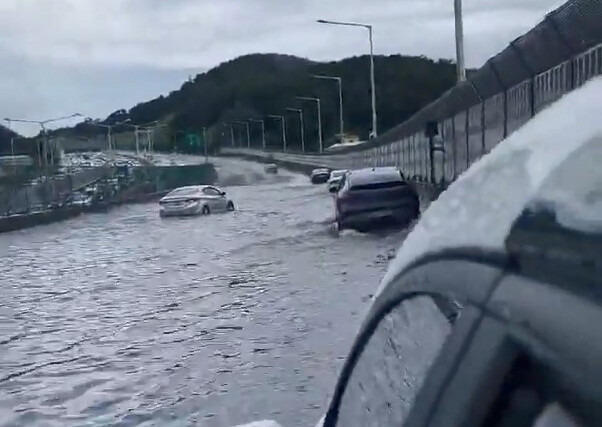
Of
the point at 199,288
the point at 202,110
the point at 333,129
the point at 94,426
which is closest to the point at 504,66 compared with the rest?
the point at 199,288

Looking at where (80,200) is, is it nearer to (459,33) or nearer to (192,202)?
(192,202)

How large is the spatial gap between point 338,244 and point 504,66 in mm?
7033

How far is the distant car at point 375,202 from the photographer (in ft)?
81.0

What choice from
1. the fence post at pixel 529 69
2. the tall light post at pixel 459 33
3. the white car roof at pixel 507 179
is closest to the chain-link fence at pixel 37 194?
the tall light post at pixel 459 33

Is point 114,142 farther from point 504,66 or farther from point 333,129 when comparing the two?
point 504,66

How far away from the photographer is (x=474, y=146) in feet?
78.0

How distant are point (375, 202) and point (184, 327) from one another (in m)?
12.8

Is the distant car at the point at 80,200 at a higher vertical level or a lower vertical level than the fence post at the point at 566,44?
lower

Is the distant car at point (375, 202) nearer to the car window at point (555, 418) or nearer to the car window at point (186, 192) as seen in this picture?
the car window at point (186, 192)

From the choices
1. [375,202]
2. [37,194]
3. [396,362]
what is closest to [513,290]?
[396,362]

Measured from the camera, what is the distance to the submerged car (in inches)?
55.1

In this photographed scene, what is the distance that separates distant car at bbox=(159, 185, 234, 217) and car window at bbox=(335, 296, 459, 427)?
3730 cm

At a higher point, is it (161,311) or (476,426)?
(476,426)

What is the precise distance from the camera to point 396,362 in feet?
7.61
